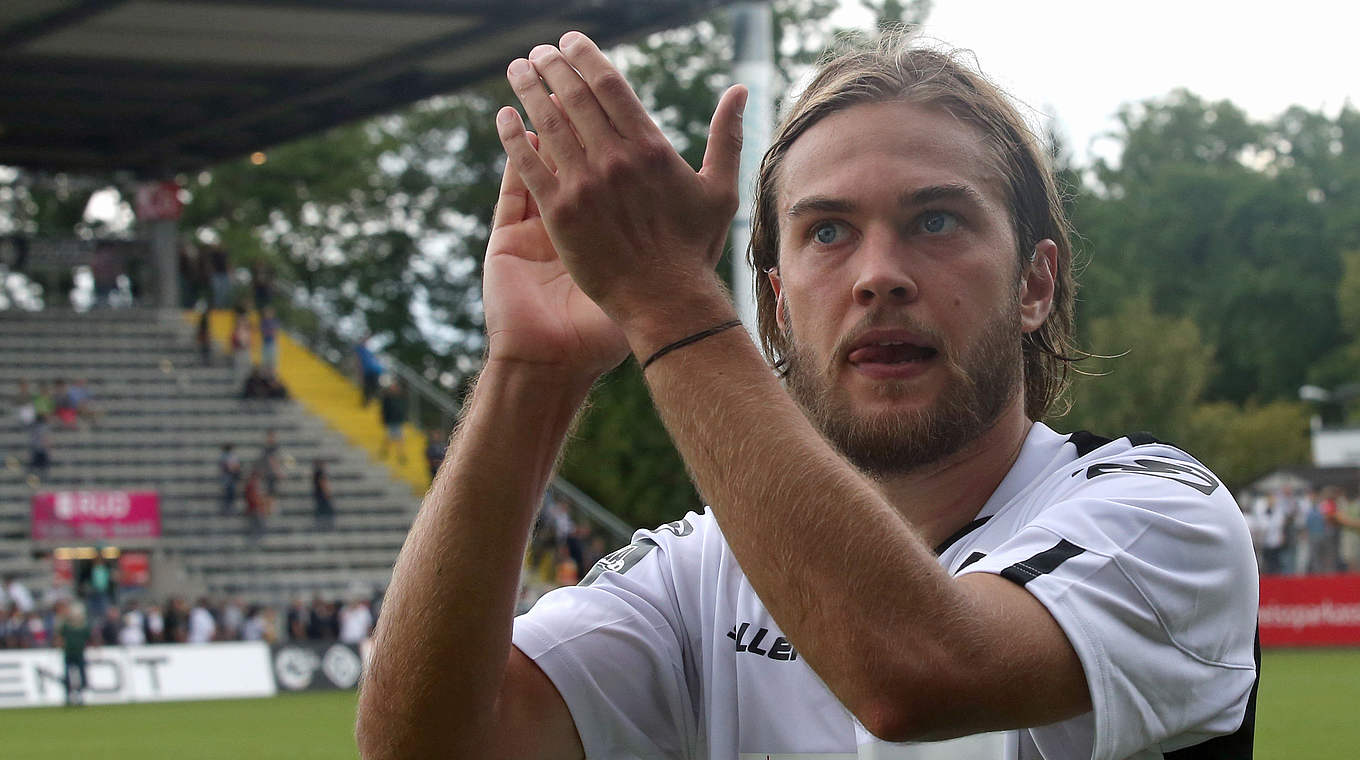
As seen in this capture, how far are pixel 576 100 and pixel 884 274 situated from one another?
0.62 metres

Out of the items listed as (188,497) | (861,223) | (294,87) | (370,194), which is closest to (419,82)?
(294,87)

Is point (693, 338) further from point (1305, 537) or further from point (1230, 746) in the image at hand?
point (1305, 537)

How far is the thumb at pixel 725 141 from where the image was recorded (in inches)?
80.0

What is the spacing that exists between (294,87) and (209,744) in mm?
17625

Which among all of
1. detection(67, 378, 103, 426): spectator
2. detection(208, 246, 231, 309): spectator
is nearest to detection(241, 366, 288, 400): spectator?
detection(208, 246, 231, 309): spectator

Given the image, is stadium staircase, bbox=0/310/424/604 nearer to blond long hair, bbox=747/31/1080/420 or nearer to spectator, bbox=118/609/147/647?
spectator, bbox=118/609/147/647

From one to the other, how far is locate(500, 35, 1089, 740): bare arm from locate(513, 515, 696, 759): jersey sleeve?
749mm

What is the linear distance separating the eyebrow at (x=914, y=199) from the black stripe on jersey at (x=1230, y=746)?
74cm

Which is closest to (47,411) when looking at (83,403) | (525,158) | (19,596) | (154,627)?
(83,403)

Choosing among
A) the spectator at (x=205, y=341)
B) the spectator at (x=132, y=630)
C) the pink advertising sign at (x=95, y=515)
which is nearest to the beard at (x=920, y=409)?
the spectator at (x=132, y=630)

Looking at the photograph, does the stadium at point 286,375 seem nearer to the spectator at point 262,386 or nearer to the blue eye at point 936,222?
the spectator at point 262,386

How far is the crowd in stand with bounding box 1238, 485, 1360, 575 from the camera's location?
25.4m

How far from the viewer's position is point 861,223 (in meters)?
2.55

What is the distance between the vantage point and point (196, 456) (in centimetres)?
3150
